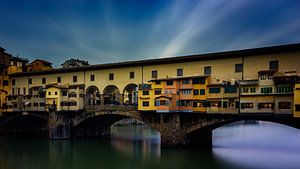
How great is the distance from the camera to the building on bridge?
84.3 feet

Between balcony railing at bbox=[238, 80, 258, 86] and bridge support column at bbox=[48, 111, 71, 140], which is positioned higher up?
balcony railing at bbox=[238, 80, 258, 86]

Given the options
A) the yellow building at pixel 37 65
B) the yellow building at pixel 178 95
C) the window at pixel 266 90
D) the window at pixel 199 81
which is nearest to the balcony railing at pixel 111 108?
the yellow building at pixel 178 95

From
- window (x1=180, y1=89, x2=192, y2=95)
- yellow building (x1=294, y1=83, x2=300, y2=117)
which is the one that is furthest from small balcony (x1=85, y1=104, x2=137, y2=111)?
yellow building (x1=294, y1=83, x2=300, y2=117)

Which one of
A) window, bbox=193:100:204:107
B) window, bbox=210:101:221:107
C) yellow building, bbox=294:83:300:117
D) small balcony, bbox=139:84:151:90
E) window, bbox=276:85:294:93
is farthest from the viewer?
small balcony, bbox=139:84:151:90

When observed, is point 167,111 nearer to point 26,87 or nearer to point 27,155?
point 27,155

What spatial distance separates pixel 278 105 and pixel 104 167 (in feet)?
62.6

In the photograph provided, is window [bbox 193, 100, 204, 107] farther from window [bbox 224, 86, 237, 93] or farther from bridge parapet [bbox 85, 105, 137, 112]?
bridge parapet [bbox 85, 105, 137, 112]

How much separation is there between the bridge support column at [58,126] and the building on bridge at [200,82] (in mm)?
1530

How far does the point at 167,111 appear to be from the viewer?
99.6 ft

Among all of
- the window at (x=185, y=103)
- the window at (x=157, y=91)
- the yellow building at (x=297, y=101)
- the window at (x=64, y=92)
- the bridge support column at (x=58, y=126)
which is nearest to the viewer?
the yellow building at (x=297, y=101)

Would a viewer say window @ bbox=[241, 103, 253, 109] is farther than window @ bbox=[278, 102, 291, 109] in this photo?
Yes

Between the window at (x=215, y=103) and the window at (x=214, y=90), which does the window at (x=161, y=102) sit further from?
the window at (x=214, y=90)

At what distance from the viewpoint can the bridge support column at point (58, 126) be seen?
130 ft

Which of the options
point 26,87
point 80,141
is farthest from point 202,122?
point 26,87
